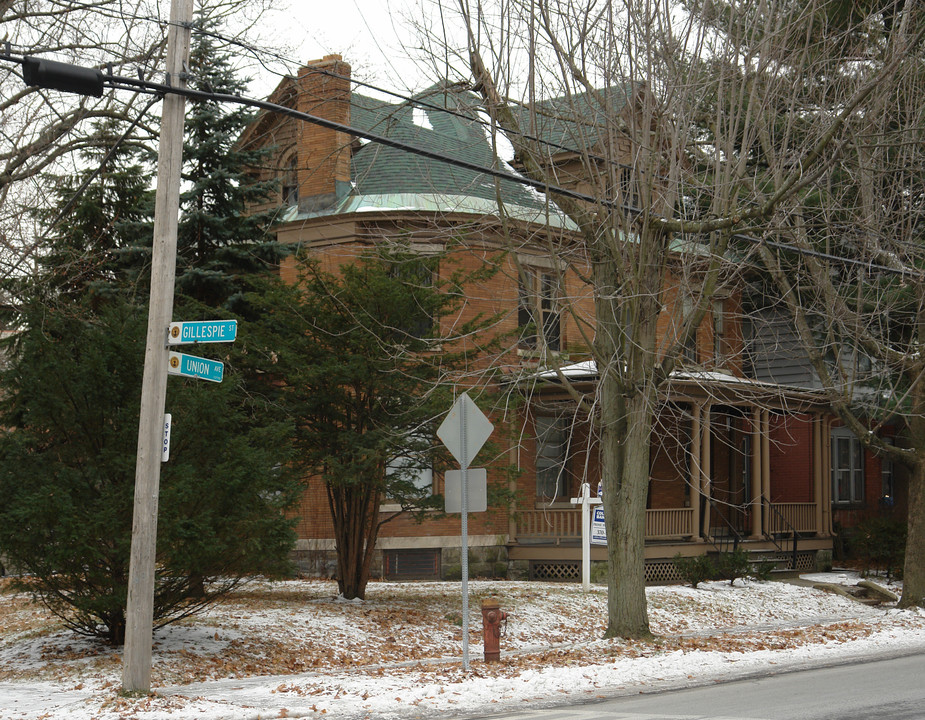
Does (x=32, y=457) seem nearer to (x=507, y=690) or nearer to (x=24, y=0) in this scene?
(x=507, y=690)

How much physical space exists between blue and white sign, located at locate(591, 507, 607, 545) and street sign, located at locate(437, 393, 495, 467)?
7.96 m

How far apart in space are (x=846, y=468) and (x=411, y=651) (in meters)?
21.4

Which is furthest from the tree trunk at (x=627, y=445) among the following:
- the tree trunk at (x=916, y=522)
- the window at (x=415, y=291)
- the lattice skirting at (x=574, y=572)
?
the lattice skirting at (x=574, y=572)

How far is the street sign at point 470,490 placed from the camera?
1085 centimetres

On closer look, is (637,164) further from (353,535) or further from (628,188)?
(353,535)

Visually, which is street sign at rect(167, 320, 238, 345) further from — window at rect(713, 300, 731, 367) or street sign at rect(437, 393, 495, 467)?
window at rect(713, 300, 731, 367)

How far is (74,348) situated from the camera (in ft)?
39.4

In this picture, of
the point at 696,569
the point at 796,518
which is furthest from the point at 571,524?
the point at 796,518

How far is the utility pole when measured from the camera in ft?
30.8

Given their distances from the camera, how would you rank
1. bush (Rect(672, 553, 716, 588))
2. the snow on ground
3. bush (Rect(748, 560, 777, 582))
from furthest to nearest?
1. bush (Rect(748, 560, 777, 582))
2. bush (Rect(672, 553, 716, 588))
3. the snow on ground

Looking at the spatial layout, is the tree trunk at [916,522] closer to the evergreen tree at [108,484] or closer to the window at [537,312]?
the window at [537,312]

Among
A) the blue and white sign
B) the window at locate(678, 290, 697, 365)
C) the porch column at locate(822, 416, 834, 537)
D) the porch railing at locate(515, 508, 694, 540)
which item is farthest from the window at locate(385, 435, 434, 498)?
the porch column at locate(822, 416, 834, 537)

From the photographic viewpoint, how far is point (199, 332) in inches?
386

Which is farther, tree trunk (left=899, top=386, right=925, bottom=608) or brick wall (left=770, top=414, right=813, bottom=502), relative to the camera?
brick wall (left=770, top=414, right=813, bottom=502)
